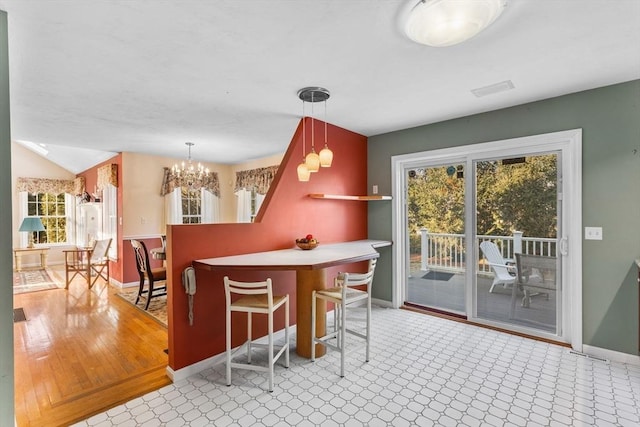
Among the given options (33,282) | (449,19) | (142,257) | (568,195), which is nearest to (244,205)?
(142,257)

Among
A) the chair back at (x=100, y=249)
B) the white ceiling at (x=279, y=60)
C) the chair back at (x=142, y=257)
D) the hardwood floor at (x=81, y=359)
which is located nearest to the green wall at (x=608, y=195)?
the white ceiling at (x=279, y=60)

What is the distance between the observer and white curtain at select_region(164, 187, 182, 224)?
6031 mm

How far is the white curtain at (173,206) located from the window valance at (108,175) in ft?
2.93

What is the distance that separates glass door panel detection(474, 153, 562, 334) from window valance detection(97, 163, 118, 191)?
5.86 meters

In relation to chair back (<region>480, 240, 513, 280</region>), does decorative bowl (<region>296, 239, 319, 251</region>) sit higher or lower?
higher

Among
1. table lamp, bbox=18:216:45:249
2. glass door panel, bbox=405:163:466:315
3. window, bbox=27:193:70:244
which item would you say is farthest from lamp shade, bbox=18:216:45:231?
glass door panel, bbox=405:163:466:315

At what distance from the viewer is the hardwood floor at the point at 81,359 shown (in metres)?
2.19

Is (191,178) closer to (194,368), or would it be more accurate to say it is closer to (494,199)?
(194,368)

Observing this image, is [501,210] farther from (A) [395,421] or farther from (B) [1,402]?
(B) [1,402]

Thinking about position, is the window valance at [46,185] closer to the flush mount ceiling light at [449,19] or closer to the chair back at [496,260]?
the flush mount ceiling light at [449,19]

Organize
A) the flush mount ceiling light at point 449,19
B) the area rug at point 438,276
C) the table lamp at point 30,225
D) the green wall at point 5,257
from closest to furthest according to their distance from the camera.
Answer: the flush mount ceiling light at point 449,19, the green wall at point 5,257, the area rug at point 438,276, the table lamp at point 30,225

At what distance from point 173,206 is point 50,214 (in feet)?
A: 14.3

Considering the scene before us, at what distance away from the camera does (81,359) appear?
9.31ft

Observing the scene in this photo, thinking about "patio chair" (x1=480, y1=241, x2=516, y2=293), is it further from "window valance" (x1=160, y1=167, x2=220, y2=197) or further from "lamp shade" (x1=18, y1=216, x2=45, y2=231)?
"lamp shade" (x1=18, y1=216, x2=45, y2=231)
